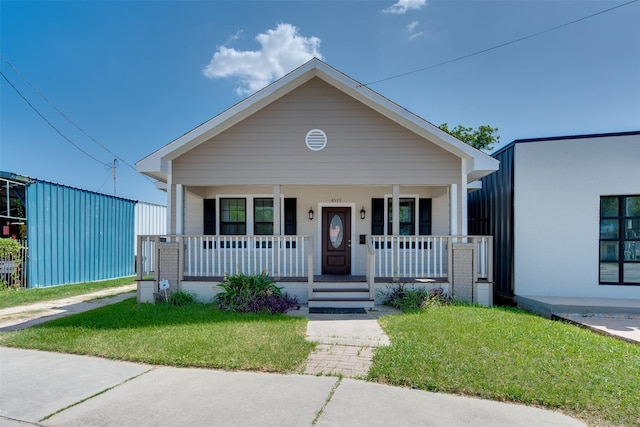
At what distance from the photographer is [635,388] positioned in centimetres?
360

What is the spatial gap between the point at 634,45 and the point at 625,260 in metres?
6.53

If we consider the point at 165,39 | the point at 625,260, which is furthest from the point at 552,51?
the point at 165,39

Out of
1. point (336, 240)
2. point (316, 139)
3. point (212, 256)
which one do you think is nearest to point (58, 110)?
point (212, 256)

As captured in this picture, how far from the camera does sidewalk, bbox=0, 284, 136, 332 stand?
679 cm

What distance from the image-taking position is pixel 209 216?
10.5 metres

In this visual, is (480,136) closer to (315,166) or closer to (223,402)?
(315,166)

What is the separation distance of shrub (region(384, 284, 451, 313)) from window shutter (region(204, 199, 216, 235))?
18.5 feet

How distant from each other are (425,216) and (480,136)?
18.4m

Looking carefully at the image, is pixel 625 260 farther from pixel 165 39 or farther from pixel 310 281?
pixel 165 39

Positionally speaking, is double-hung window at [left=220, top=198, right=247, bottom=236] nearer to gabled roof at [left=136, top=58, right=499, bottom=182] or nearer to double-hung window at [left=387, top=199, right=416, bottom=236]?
gabled roof at [left=136, top=58, right=499, bottom=182]

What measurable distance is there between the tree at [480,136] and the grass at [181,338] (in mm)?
23430

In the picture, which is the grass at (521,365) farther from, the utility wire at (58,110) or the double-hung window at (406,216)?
the utility wire at (58,110)

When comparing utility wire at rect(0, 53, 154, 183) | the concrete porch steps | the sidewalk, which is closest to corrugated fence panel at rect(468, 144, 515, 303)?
the concrete porch steps

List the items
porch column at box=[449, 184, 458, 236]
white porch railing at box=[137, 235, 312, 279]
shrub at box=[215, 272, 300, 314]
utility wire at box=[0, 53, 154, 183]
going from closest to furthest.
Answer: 1. shrub at box=[215, 272, 300, 314]
2. white porch railing at box=[137, 235, 312, 279]
3. porch column at box=[449, 184, 458, 236]
4. utility wire at box=[0, 53, 154, 183]
